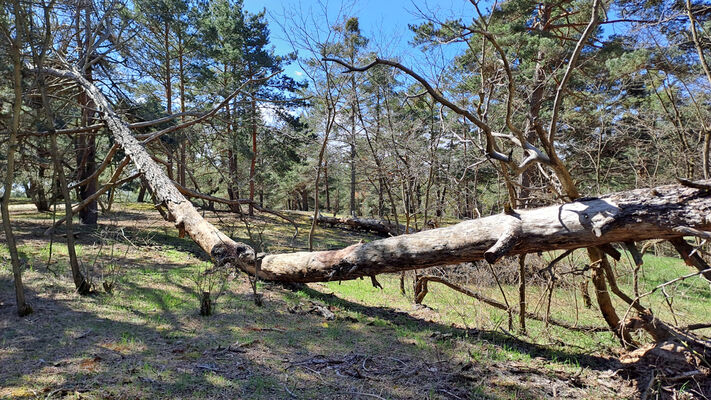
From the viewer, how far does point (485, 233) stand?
360 cm

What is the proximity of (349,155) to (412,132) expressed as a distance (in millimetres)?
3207

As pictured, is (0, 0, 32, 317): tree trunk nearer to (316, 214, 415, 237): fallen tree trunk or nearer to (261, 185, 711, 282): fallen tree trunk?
(261, 185, 711, 282): fallen tree trunk

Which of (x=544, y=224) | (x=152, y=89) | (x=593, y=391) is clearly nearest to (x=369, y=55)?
(x=544, y=224)

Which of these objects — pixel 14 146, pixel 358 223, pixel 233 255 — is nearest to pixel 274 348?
pixel 233 255

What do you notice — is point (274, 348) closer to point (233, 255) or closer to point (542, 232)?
point (233, 255)

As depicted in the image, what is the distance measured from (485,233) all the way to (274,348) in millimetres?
2339

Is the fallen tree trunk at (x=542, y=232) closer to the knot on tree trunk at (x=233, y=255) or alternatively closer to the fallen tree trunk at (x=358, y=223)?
the knot on tree trunk at (x=233, y=255)

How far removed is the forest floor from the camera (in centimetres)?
268

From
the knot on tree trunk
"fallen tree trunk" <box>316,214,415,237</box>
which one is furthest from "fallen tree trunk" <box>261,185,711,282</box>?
"fallen tree trunk" <box>316,214,415,237</box>

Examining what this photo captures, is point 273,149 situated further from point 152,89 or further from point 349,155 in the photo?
point 349,155

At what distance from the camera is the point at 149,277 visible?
219 inches

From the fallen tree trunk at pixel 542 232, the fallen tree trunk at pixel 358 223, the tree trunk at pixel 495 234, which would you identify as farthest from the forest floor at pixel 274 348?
the fallen tree trunk at pixel 358 223

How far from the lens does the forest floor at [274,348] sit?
8.80 ft

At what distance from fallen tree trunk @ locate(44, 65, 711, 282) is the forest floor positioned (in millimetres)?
620
